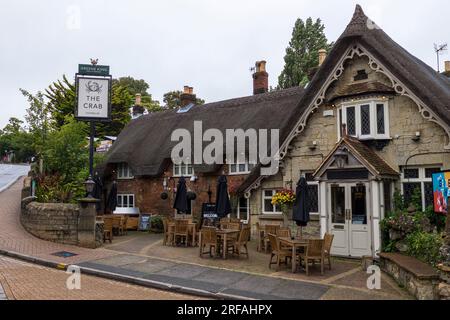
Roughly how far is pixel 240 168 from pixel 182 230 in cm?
501

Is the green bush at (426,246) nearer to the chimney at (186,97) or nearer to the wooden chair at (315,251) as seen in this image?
the wooden chair at (315,251)

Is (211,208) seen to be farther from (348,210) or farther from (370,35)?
(370,35)

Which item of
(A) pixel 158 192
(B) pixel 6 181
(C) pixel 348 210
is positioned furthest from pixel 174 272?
(B) pixel 6 181

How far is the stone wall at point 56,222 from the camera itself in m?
14.2

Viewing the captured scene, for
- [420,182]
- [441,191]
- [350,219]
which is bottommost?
[350,219]

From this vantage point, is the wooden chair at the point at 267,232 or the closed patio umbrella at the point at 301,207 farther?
the wooden chair at the point at 267,232

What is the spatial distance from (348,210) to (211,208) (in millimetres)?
7461

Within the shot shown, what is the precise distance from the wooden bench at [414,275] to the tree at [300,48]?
28.3 meters

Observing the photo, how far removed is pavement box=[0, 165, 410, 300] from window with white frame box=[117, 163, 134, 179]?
29.5ft

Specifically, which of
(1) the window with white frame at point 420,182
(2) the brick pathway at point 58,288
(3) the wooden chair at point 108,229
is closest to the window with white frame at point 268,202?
(1) the window with white frame at point 420,182

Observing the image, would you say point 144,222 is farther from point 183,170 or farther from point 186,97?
point 186,97

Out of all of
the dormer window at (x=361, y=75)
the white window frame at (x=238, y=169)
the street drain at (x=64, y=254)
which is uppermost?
the dormer window at (x=361, y=75)

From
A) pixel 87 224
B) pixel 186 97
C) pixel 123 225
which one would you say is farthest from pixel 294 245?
pixel 186 97

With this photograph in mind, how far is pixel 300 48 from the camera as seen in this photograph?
3784 centimetres
